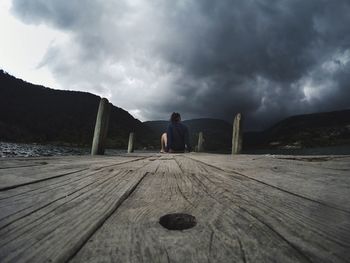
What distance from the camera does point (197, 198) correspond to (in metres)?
0.99

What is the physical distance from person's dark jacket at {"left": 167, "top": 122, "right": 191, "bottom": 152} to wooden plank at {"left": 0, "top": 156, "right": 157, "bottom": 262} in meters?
7.40

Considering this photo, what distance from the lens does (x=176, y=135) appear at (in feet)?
28.5

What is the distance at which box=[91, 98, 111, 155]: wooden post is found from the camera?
7.18 meters

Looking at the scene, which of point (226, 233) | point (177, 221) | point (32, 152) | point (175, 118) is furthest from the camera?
point (32, 152)

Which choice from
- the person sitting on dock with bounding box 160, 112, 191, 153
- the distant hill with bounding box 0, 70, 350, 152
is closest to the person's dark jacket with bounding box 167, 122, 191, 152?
the person sitting on dock with bounding box 160, 112, 191, 153

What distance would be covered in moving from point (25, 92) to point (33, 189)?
13664 cm

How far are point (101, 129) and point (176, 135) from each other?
2.68 m

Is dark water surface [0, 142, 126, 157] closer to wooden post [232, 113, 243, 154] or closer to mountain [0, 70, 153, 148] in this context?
wooden post [232, 113, 243, 154]

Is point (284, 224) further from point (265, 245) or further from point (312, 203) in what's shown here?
point (312, 203)

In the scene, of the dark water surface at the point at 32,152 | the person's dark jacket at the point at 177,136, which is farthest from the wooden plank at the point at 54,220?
the dark water surface at the point at 32,152

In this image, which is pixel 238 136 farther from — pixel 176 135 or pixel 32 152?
pixel 32 152

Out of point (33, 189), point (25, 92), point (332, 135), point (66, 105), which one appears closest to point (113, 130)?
point (66, 105)

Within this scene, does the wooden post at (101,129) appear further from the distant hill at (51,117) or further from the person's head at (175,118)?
the distant hill at (51,117)

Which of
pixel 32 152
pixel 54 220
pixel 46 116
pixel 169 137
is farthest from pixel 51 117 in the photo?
pixel 54 220
